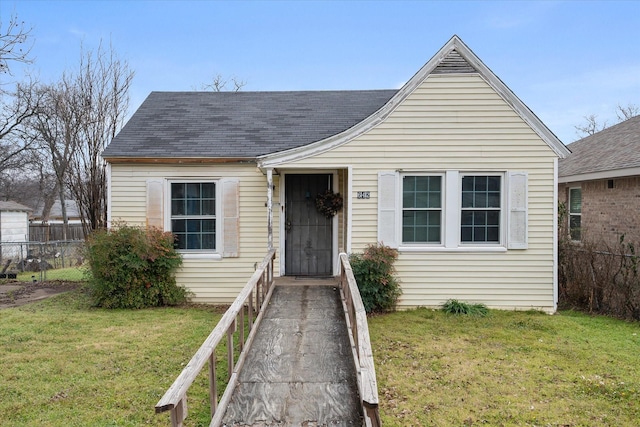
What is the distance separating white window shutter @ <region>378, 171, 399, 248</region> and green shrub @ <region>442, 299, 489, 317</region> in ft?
5.49

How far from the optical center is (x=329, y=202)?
29.9ft

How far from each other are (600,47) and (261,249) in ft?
84.5

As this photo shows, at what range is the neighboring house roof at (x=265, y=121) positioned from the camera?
322 inches

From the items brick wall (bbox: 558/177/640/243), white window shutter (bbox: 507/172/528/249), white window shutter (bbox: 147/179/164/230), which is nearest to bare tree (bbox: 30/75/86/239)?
white window shutter (bbox: 147/179/164/230)

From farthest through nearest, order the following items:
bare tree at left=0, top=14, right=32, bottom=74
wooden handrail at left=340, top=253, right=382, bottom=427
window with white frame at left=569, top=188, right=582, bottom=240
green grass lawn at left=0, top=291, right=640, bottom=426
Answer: window with white frame at left=569, top=188, right=582, bottom=240, bare tree at left=0, top=14, right=32, bottom=74, green grass lawn at left=0, top=291, right=640, bottom=426, wooden handrail at left=340, top=253, right=382, bottom=427

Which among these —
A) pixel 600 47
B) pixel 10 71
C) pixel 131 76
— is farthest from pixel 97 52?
pixel 600 47

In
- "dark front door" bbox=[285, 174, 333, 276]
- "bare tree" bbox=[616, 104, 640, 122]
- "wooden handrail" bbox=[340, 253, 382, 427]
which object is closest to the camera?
"wooden handrail" bbox=[340, 253, 382, 427]

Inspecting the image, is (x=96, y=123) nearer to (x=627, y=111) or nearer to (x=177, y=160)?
(x=177, y=160)

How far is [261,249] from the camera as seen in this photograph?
9062 millimetres

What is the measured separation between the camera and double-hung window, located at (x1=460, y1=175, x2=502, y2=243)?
8.32 m

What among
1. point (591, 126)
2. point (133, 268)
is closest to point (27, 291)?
point (133, 268)

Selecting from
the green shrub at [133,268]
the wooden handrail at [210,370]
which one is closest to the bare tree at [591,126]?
the green shrub at [133,268]

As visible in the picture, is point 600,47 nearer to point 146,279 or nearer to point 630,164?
point 630,164

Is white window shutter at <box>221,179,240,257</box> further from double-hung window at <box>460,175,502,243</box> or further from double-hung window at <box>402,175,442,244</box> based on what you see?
double-hung window at <box>460,175,502,243</box>
